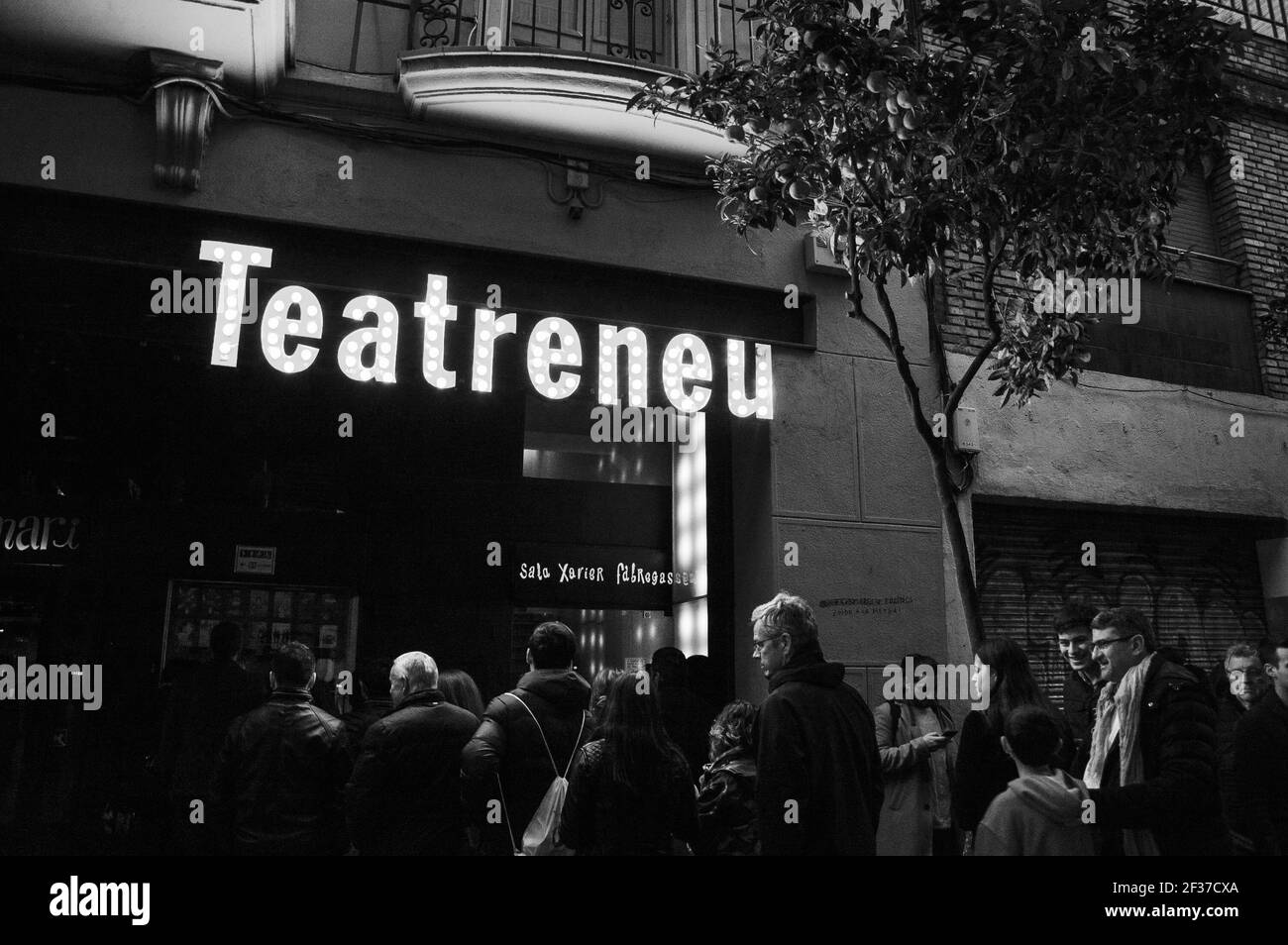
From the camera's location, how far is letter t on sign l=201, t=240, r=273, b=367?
21.5 ft

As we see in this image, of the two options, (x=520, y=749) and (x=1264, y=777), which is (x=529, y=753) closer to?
(x=520, y=749)

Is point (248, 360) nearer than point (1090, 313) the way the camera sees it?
Yes

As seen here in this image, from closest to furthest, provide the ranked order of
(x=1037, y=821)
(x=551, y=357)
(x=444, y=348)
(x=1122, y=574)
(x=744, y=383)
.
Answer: (x=1037, y=821) < (x=444, y=348) < (x=551, y=357) < (x=744, y=383) < (x=1122, y=574)

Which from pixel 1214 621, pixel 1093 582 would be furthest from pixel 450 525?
pixel 1214 621

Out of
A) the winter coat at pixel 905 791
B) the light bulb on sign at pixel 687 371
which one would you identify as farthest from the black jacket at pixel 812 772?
the light bulb on sign at pixel 687 371

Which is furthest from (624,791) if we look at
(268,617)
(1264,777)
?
(268,617)

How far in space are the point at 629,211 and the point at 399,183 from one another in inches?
68.3

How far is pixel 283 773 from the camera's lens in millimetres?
→ 4824

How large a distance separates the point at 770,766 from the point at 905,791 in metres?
1.90

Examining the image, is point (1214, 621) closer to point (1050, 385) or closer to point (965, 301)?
point (1050, 385)

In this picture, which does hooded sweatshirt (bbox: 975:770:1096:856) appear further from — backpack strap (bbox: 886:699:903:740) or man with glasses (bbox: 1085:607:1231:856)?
backpack strap (bbox: 886:699:903:740)

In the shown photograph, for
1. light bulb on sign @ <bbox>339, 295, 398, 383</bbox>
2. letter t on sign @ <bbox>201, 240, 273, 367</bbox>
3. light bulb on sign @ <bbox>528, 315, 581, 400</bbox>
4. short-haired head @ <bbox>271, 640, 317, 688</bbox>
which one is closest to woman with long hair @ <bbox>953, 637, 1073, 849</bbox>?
short-haired head @ <bbox>271, 640, 317, 688</bbox>
